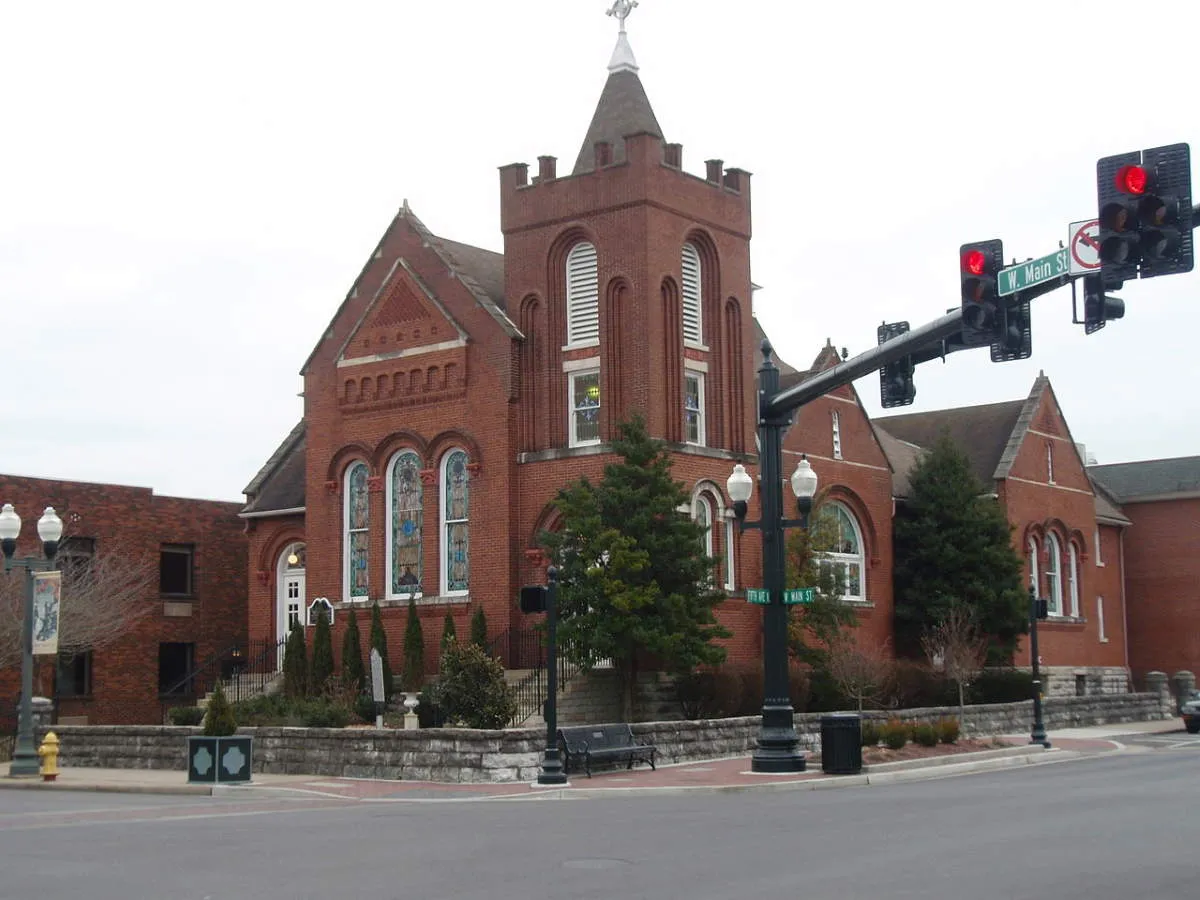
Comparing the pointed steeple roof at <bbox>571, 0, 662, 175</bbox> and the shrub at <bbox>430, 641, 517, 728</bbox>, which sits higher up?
the pointed steeple roof at <bbox>571, 0, 662, 175</bbox>

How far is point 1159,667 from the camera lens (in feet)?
184

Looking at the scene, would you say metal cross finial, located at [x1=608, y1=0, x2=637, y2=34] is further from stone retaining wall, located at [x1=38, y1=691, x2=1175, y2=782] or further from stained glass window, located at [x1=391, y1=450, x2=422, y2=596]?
stone retaining wall, located at [x1=38, y1=691, x2=1175, y2=782]

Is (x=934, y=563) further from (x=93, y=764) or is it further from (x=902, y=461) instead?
(x=93, y=764)

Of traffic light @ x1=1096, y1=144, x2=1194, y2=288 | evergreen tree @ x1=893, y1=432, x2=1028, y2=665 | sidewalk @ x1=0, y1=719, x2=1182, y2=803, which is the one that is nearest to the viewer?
traffic light @ x1=1096, y1=144, x2=1194, y2=288

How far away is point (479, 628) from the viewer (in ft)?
118

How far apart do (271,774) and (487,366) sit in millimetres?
13319

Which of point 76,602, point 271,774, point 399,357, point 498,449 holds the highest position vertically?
point 399,357

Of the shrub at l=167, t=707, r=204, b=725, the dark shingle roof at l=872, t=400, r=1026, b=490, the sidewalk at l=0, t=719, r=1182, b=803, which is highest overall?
the dark shingle roof at l=872, t=400, r=1026, b=490

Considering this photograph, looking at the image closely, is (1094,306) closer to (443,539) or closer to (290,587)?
(443,539)

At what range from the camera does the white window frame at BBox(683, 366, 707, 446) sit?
3625 cm

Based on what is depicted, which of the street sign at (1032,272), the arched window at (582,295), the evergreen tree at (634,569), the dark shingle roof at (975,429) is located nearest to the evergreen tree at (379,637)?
the evergreen tree at (634,569)

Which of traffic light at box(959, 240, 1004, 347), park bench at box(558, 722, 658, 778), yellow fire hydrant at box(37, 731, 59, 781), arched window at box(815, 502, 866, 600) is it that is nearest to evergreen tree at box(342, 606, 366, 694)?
yellow fire hydrant at box(37, 731, 59, 781)

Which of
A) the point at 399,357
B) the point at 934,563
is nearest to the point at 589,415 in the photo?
the point at 399,357

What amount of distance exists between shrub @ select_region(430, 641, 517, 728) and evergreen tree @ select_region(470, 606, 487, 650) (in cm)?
849
